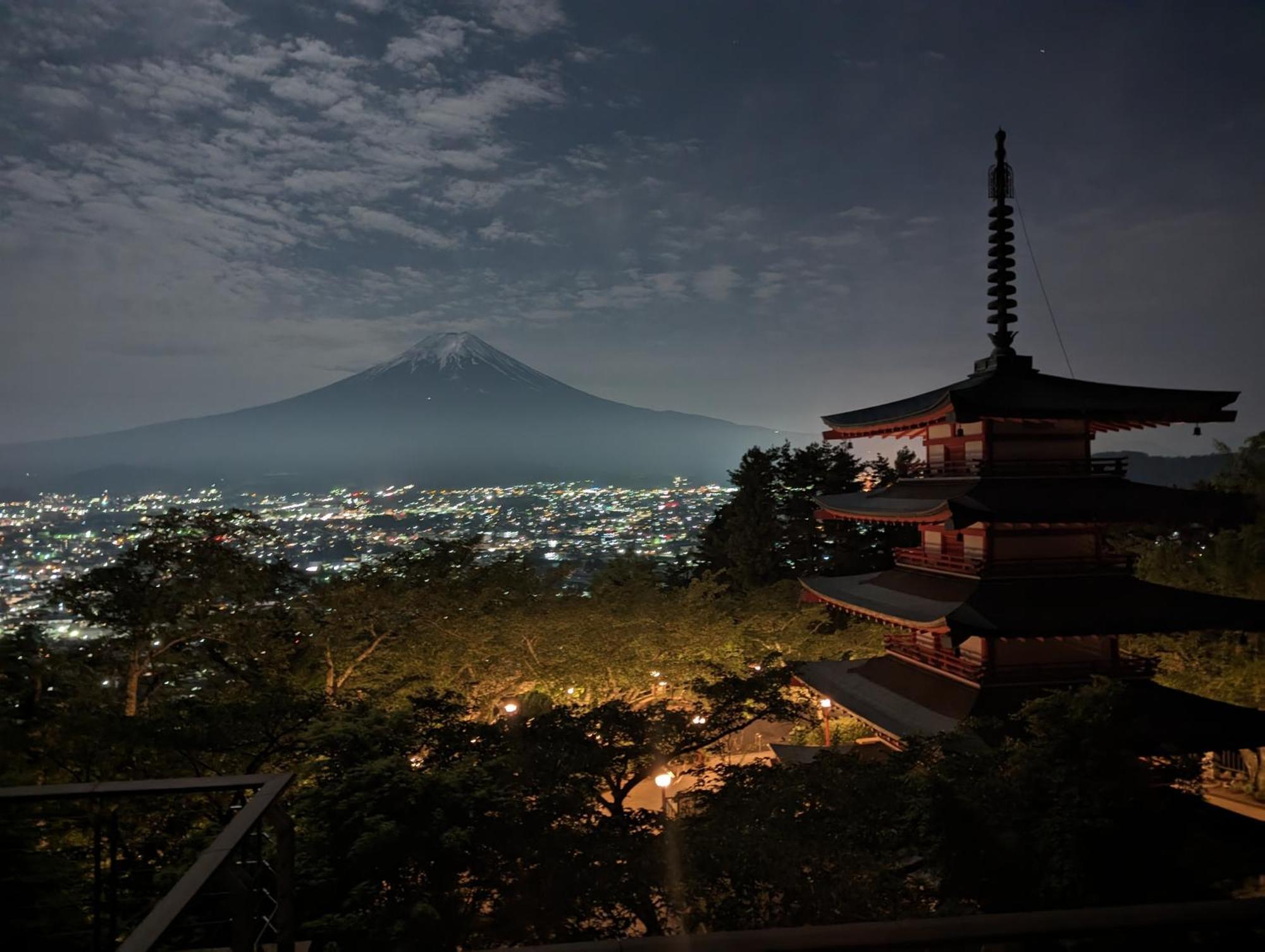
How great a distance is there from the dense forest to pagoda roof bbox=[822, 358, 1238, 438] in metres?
3.70

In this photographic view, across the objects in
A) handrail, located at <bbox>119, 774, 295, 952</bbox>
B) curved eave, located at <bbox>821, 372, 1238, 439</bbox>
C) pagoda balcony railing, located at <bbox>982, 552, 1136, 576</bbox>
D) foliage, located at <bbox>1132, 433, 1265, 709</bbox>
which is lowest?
foliage, located at <bbox>1132, 433, 1265, 709</bbox>

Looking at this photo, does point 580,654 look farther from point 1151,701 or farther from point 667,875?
point 1151,701

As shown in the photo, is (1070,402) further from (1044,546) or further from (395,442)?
(395,442)

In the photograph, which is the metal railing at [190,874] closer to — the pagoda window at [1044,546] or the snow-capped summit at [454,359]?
the pagoda window at [1044,546]

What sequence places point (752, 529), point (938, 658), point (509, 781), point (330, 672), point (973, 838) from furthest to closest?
point (752, 529) < point (330, 672) < point (938, 658) < point (509, 781) < point (973, 838)

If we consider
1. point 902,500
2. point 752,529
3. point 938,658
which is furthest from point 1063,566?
point 752,529

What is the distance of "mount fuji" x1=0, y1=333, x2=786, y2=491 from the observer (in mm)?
94000

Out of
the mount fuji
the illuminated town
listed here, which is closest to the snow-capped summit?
the mount fuji

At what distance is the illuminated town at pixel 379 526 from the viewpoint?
64.6 feet

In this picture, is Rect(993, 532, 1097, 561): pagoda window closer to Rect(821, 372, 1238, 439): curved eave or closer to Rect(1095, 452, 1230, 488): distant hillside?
Rect(821, 372, 1238, 439): curved eave

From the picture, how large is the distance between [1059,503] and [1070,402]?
1.29 metres

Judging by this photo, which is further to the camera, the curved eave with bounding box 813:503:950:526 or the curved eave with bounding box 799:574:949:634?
the curved eave with bounding box 813:503:950:526

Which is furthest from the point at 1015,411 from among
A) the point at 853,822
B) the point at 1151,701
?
the point at 853,822

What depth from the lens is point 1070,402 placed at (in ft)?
27.0
